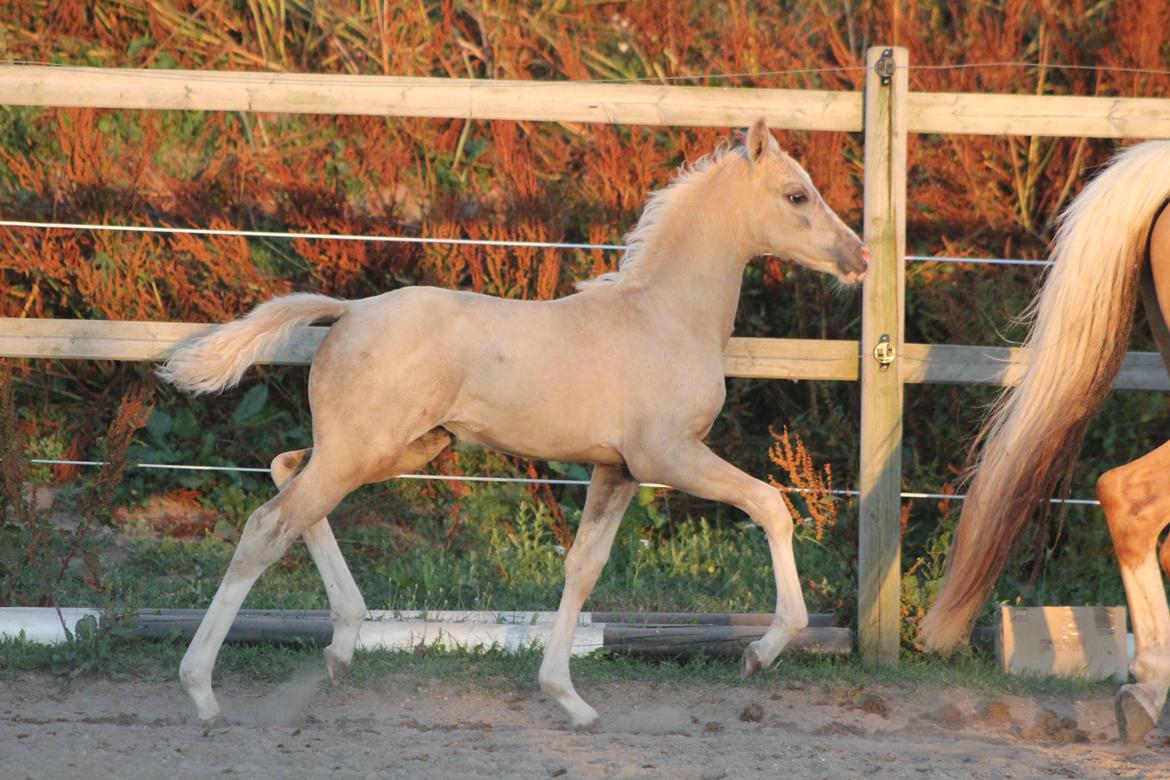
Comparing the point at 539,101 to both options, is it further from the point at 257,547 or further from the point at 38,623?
the point at 38,623

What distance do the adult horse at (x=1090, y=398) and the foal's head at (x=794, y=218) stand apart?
0.66m

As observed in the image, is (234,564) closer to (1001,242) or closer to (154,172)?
(154,172)

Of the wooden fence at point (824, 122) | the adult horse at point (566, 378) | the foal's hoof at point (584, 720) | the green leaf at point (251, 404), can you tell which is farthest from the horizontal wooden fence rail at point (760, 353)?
the green leaf at point (251, 404)

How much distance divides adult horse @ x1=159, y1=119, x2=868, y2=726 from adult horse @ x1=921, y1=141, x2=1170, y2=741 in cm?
66

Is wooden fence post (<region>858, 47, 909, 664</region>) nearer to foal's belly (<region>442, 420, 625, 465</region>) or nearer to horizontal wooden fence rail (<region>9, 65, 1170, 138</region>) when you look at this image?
horizontal wooden fence rail (<region>9, 65, 1170, 138</region>)

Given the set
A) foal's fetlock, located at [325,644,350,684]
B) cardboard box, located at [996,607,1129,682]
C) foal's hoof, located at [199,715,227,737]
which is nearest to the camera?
foal's hoof, located at [199,715,227,737]

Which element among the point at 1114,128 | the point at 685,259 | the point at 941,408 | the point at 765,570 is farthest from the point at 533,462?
the point at 1114,128

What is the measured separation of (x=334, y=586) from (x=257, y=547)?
45 centimetres

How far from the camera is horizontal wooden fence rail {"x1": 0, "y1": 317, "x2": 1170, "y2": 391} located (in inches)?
183

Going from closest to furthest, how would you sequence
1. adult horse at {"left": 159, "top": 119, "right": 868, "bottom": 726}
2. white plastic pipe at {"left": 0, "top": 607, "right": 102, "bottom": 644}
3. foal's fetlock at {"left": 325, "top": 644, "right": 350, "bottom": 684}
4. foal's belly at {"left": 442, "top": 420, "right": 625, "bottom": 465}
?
adult horse at {"left": 159, "top": 119, "right": 868, "bottom": 726}, foal's belly at {"left": 442, "top": 420, "right": 625, "bottom": 465}, foal's fetlock at {"left": 325, "top": 644, "right": 350, "bottom": 684}, white plastic pipe at {"left": 0, "top": 607, "right": 102, "bottom": 644}

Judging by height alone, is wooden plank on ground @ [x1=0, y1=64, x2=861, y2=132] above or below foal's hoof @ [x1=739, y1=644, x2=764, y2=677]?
above

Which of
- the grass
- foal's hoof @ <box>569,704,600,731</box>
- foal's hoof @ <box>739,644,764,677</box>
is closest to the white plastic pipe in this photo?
the grass

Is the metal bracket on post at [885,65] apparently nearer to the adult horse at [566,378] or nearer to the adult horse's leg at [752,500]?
the adult horse at [566,378]

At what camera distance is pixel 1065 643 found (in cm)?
472
